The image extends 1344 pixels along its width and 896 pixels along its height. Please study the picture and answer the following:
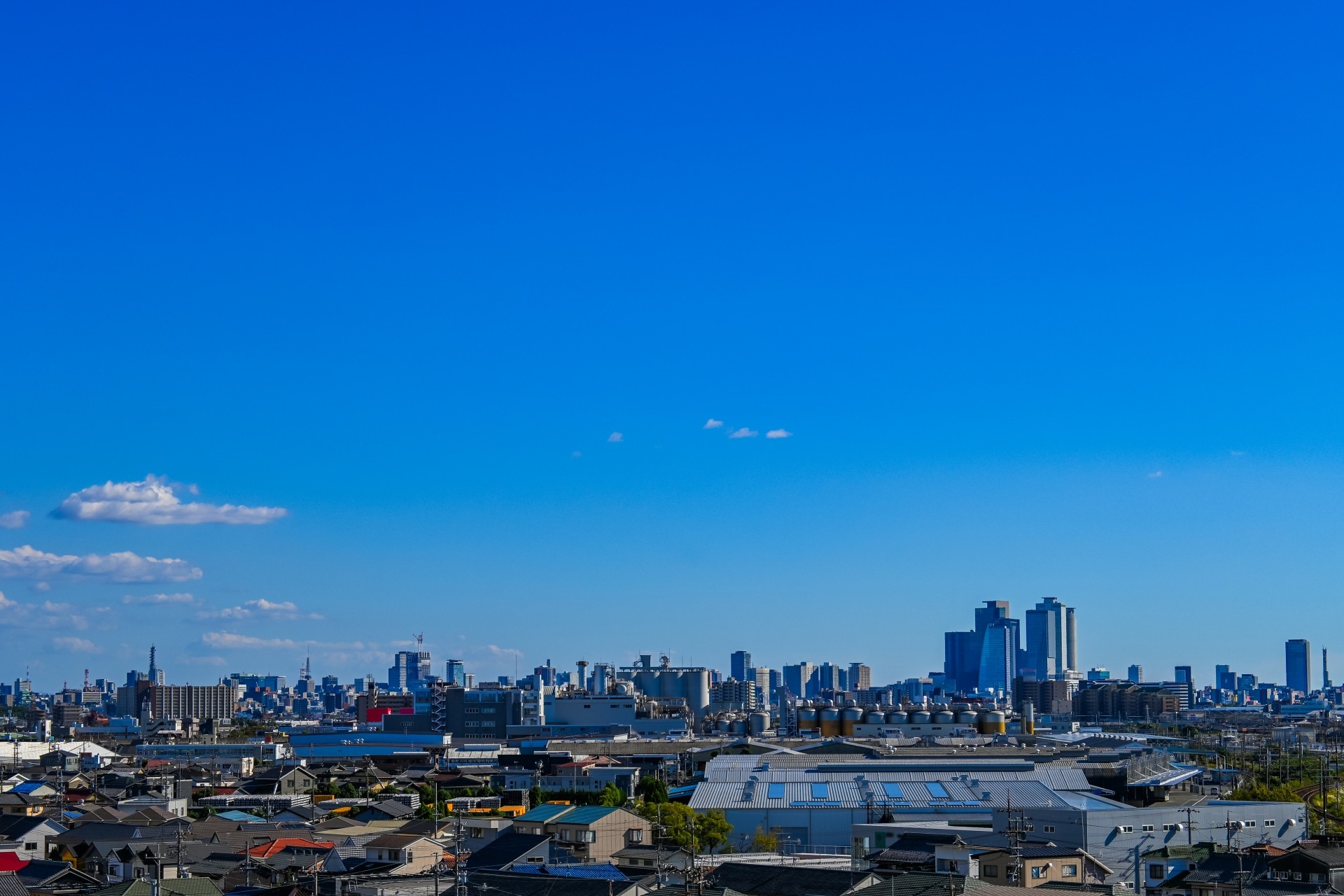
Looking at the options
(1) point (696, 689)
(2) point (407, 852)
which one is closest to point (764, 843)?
(2) point (407, 852)

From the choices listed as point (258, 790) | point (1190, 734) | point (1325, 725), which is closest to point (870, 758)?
point (258, 790)

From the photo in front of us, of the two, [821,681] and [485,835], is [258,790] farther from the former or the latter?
[821,681]

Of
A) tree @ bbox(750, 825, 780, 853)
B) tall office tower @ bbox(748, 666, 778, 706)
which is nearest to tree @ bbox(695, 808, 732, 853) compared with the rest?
tree @ bbox(750, 825, 780, 853)

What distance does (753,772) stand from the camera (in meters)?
36.1

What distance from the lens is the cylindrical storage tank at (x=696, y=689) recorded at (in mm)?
115375

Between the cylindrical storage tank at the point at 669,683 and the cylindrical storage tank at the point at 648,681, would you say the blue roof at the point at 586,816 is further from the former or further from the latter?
the cylindrical storage tank at the point at 648,681

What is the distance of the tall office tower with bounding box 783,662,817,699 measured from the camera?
193250 mm

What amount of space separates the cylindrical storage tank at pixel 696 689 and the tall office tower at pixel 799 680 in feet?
248

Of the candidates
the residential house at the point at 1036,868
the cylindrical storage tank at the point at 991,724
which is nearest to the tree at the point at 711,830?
the residential house at the point at 1036,868

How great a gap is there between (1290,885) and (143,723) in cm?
9602

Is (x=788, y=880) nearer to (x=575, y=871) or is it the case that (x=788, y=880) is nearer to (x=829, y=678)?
(x=575, y=871)

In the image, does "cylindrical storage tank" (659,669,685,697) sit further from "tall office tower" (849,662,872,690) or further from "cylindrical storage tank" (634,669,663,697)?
"tall office tower" (849,662,872,690)

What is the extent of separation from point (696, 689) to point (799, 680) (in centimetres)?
7875

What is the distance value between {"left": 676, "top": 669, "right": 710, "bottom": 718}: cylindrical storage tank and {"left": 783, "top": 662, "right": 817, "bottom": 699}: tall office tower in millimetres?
75616
